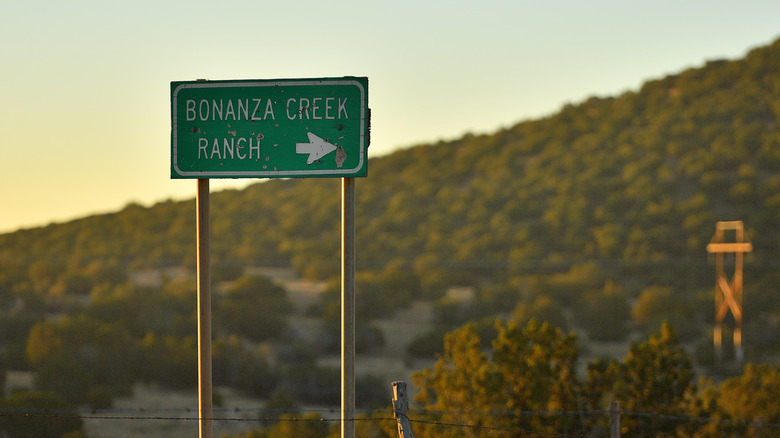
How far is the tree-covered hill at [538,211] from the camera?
6469 cm

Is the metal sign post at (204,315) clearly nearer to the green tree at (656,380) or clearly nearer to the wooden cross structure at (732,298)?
the green tree at (656,380)

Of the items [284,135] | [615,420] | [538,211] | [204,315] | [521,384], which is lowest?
[521,384]

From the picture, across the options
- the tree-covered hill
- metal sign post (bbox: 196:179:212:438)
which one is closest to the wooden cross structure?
the tree-covered hill

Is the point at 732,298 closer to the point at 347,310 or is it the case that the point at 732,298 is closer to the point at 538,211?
the point at 538,211

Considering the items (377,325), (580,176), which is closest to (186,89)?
(377,325)

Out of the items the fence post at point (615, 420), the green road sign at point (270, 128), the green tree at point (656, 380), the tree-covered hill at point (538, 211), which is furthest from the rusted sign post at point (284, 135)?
the tree-covered hill at point (538, 211)

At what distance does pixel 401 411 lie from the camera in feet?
29.5

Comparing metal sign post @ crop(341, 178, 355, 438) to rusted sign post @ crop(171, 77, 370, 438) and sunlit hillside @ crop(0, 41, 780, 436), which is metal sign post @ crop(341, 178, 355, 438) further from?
sunlit hillside @ crop(0, 41, 780, 436)

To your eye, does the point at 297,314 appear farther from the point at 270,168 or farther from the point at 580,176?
the point at 270,168

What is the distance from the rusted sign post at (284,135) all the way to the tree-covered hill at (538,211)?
52959 millimetres

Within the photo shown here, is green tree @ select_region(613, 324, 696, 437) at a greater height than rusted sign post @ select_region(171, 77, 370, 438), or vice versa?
rusted sign post @ select_region(171, 77, 370, 438)

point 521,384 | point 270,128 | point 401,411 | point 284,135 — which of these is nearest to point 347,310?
point 401,411

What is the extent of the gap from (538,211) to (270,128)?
2549 inches

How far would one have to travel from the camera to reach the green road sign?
9.10 meters
